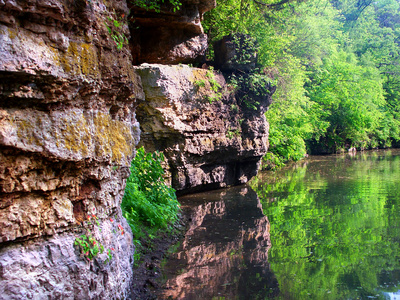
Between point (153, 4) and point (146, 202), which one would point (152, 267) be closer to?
point (146, 202)

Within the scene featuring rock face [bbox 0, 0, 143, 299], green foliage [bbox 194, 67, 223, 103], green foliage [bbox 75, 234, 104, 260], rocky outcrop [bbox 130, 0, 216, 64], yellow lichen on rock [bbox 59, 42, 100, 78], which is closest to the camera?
rock face [bbox 0, 0, 143, 299]

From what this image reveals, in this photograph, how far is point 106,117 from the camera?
412 centimetres

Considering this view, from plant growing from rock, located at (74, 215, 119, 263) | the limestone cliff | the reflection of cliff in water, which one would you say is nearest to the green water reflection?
the reflection of cliff in water

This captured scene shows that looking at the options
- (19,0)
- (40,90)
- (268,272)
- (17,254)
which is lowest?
(268,272)

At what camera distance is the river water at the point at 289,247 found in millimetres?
5184

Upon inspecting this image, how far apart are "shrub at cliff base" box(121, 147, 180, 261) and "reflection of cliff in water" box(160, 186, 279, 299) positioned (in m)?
0.60

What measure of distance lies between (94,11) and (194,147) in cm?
774

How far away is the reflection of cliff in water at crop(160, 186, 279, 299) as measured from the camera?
5125 mm

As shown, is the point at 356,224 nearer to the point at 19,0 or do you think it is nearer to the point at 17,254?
the point at 17,254

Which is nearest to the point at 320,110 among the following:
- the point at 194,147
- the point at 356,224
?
the point at 194,147

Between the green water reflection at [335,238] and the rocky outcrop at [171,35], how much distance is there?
5.11m

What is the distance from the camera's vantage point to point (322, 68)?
2877 centimetres

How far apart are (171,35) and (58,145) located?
7.98 meters

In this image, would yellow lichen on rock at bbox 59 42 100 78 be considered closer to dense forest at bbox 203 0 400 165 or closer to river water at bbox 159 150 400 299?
river water at bbox 159 150 400 299
